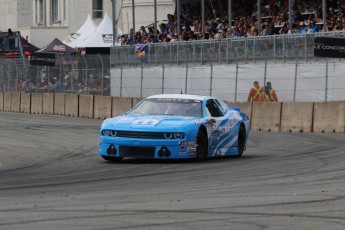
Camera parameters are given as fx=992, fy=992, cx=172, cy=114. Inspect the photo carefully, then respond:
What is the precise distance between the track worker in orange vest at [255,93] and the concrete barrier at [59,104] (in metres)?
9.40

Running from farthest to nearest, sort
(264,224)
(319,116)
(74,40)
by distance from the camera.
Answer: (74,40) < (319,116) < (264,224)

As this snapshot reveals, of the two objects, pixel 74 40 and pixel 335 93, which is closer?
pixel 335 93

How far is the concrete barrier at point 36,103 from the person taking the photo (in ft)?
135

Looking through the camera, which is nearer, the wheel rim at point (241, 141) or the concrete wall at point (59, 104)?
the wheel rim at point (241, 141)

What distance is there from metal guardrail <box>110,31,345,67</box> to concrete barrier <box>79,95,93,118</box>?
380 cm

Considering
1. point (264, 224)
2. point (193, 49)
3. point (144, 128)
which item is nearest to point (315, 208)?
point (264, 224)

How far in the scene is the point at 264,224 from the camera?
853 centimetres

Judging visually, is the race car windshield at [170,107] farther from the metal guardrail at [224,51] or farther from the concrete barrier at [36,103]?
the concrete barrier at [36,103]

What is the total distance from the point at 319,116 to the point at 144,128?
12.3m

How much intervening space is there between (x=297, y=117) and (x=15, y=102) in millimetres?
18343

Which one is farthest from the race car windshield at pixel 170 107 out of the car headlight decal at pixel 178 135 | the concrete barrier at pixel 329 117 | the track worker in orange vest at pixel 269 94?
the track worker in orange vest at pixel 269 94

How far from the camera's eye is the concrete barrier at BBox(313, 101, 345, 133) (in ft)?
89.6

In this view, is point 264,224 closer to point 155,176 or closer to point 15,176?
point 155,176

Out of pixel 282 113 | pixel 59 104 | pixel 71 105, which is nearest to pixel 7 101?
pixel 59 104
